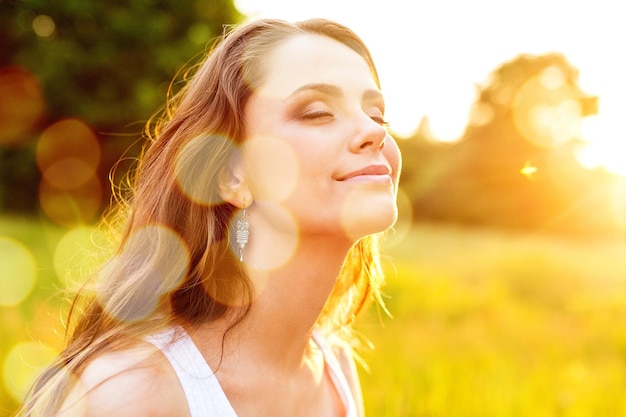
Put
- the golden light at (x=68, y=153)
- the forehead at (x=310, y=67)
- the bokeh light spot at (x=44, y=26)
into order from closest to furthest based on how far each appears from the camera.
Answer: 1. the forehead at (x=310, y=67)
2. the bokeh light spot at (x=44, y=26)
3. the golden light at (x=68, y=153)

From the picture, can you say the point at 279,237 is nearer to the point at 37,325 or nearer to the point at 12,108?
the point at 37,325

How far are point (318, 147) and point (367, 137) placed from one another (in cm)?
15

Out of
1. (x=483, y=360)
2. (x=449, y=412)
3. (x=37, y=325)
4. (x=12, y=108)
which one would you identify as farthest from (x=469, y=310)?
(x=12, y=108)

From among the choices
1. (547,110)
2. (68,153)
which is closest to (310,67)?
(68,153)

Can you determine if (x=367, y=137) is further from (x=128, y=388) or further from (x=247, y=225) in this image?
(x=128, y=388)

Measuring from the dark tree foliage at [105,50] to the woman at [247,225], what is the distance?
→ 571 inches

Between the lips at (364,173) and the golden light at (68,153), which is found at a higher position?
the lips at (364,173)

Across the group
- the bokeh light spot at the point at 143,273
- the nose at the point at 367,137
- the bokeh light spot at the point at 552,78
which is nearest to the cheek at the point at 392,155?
the nose at the point at 367,137

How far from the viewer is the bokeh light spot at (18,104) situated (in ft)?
56.5

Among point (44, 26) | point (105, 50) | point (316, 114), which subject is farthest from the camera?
point (44, 26)

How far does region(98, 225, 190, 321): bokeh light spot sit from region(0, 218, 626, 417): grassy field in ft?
1.53

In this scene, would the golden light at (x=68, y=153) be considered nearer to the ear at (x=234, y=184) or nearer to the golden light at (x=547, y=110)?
the golden light at (x=547, y=110)

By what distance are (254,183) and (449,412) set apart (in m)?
2.23

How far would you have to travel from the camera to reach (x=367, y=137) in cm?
200
